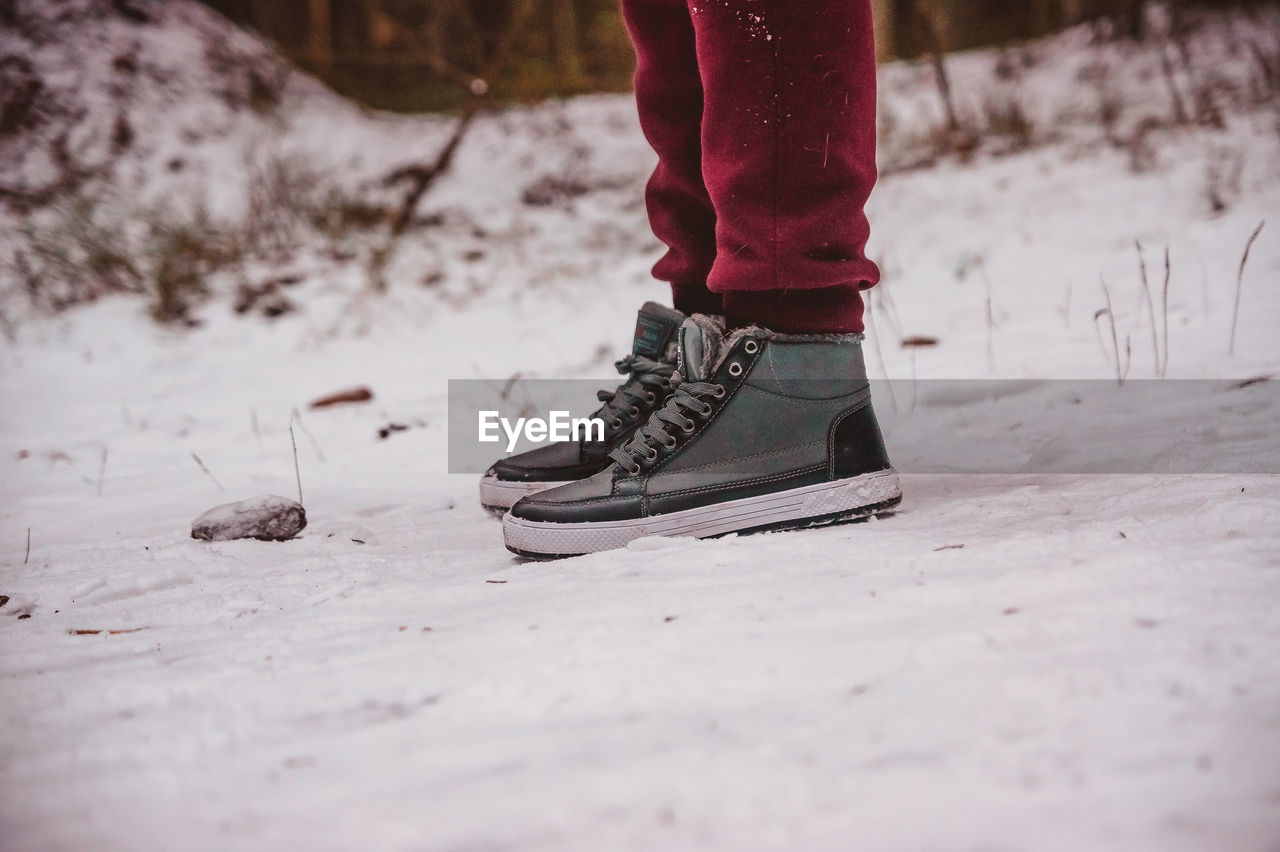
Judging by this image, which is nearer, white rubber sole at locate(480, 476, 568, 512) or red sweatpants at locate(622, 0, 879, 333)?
red sweatpants at locate(622, 0, 879, 333)

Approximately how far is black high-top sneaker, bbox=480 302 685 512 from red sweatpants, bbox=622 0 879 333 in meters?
0.23

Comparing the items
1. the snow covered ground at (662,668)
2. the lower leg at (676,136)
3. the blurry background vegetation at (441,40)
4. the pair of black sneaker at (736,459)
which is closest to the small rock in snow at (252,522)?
the snow covered ground at (662,668)

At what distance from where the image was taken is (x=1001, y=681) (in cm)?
67

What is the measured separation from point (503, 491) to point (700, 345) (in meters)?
0.51

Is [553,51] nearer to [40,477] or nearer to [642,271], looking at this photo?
[642,271]

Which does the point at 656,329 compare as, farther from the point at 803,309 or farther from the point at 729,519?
the point at 729,519

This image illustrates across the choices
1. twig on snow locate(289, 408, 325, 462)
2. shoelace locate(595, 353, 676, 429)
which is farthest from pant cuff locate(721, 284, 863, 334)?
twig on snow locate(289, 408, 325, 462)

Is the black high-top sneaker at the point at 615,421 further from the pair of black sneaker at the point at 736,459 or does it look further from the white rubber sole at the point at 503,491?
the pair of black sneaker at the point at 736,459

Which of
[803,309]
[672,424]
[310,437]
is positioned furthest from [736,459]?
[310,437]

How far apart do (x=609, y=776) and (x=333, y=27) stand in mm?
7011

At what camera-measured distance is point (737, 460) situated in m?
1.25

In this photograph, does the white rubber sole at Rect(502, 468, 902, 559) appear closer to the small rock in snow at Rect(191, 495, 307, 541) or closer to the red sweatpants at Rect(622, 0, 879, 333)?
the red sweatpants at Rect(622, 0, 879, 333)

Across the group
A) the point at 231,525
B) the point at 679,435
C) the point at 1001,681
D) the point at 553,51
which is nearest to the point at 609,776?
the point at 1001,681

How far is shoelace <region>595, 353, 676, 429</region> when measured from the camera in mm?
1475
